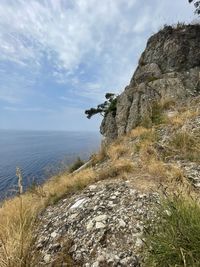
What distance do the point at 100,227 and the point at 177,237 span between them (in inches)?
77.9

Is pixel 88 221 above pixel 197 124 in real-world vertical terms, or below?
below

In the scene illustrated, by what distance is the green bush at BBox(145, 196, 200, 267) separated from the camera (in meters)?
3.00

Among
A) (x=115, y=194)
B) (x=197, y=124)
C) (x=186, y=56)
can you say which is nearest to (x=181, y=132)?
(x=197, y=124)

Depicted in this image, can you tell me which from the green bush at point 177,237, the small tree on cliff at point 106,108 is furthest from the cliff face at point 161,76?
the green bush at point 177,237

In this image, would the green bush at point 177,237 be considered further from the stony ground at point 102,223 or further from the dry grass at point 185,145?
the dry grass at point 185,145

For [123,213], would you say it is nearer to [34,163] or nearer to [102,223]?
[102,223]

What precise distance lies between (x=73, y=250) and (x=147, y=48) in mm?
22714

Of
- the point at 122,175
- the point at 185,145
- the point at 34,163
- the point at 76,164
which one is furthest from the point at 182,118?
the point at 34,163

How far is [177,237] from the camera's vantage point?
3.12 metres

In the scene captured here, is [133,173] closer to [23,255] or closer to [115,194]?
[115,194]

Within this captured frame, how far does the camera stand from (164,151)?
8.95 m

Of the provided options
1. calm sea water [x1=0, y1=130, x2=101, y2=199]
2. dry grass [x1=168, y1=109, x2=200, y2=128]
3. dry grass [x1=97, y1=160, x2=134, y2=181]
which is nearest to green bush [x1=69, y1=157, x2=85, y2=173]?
calm sea water [x1=0, y1=130, x2=101, y2=199]

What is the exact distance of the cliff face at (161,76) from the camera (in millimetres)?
18969

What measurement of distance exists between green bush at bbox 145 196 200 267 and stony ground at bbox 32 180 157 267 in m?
0.77
